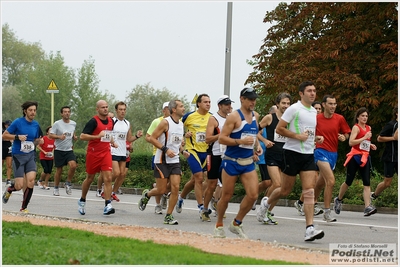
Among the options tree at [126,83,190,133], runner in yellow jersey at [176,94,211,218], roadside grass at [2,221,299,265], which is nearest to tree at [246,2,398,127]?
runner in yellow jersey at [176,94,211,218]

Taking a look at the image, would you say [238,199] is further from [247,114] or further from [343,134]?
[247,114]

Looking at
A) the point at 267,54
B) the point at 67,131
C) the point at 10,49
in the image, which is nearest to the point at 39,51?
the point at 10,49

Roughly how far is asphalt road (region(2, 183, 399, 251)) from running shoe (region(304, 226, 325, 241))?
0.07 meters

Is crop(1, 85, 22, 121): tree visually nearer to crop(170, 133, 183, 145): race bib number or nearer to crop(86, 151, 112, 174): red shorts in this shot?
crop(86, 151, 112, 174): red shorts

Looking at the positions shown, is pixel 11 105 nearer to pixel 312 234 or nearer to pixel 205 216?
pixel 205 216

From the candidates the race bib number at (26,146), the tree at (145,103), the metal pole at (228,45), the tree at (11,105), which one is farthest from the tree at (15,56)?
the race bib number at (26,146)

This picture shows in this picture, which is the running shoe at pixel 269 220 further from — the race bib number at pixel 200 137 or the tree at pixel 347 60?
the tree at pixel 347 60

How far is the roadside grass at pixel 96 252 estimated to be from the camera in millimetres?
8773

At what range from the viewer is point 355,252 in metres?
10.4

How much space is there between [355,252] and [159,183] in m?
4.76

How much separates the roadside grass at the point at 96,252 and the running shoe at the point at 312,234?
6.99 feet

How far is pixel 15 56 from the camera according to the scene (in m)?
96.4

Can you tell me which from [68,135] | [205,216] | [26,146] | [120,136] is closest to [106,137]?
[26,146]

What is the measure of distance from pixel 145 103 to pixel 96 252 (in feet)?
237
